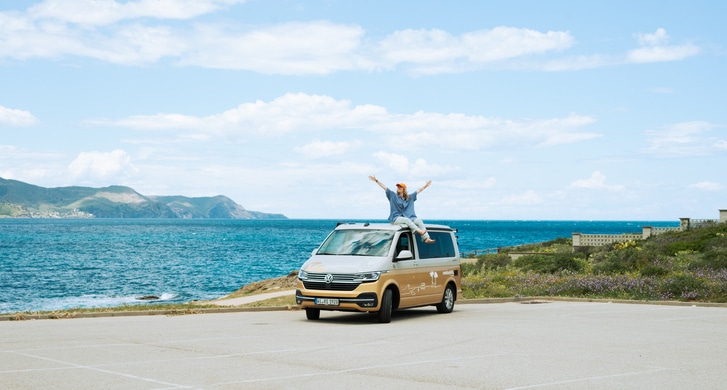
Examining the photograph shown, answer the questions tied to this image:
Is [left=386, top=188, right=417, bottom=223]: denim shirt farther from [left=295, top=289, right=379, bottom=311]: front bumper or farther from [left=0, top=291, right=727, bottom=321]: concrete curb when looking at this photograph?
[left=0, top=291, right=727, bottom=321]: concrete curb

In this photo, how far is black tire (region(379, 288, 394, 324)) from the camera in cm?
1644

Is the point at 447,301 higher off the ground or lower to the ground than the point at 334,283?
lower

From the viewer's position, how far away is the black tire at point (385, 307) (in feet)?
53.9

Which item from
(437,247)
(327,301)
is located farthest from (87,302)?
(327,301)

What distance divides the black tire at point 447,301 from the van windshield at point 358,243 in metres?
Result: 2.64

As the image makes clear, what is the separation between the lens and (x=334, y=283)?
16266 millimetres

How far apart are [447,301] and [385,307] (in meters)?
3.29

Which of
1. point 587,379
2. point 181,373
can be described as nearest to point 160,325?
point 181,373

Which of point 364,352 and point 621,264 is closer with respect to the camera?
point 364,352

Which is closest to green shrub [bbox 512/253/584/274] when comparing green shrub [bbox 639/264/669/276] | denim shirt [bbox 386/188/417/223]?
green shrub [bbox 639/264/669/276]

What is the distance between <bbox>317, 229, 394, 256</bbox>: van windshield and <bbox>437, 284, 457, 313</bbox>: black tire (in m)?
2.64

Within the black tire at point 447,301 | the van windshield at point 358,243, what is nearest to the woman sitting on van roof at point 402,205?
the van windshield at point 358,243

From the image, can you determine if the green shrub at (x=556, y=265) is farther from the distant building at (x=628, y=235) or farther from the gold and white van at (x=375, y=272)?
the distant building at (x=628, y=235)

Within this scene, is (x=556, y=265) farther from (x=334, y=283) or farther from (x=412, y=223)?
(x=334, y=283)
